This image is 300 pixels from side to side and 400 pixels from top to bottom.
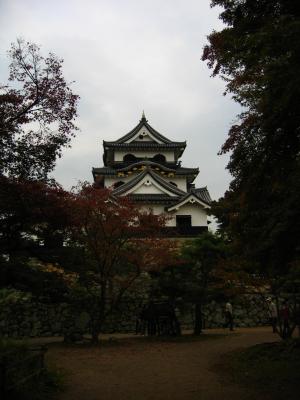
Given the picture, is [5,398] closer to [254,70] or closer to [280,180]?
[280,180]

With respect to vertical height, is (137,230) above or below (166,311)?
above

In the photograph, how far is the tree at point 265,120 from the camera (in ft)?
18.5

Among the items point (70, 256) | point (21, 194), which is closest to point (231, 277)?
point (70, 256)

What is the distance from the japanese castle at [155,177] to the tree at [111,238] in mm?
11952

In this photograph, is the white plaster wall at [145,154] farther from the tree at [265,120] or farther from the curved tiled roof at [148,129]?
the tree at [265,120]

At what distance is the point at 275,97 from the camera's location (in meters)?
6.02

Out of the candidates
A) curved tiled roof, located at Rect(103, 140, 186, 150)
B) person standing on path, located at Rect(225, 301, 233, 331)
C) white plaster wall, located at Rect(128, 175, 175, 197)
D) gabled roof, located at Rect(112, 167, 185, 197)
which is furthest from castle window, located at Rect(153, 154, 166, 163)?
person standing on path, located at Rect(225, 301, 233, 331)

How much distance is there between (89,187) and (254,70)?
946 cm

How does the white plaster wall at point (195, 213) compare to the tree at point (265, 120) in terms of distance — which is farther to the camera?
the white plaster wall at point (195, 213)

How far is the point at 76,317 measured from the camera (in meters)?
20.4

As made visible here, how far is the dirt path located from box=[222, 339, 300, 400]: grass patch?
396 millimetres

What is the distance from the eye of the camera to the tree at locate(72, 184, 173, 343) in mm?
14883

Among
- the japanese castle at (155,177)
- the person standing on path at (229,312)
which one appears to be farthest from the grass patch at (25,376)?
the japanese castle at (155,177)

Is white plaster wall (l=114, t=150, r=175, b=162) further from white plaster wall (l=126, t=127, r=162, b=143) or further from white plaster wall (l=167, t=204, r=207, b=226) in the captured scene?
white plaster wall (l=167, t=204, r=207, b=226)
